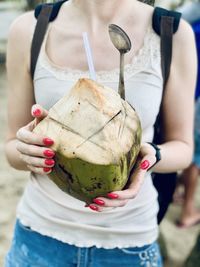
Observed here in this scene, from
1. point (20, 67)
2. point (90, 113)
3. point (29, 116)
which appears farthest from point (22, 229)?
point (90, 113)

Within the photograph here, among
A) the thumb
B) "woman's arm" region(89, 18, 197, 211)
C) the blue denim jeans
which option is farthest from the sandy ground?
the thumb

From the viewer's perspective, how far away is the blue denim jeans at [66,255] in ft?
3.51

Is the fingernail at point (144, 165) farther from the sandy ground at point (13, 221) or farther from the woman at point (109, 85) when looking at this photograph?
the sandy ground at point (13, 221)

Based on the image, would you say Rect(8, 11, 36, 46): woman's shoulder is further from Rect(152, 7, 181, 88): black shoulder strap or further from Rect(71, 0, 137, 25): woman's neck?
Rect(152, 7, 181, 88): black shoulder strap

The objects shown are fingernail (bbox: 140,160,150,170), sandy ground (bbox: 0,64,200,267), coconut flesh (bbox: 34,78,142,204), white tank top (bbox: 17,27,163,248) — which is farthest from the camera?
sandy ground (bbox: 0,64,200,267)

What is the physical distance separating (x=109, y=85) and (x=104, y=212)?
27cm

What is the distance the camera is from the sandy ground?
2.42 metres

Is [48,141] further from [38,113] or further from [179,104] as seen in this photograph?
[179,104]

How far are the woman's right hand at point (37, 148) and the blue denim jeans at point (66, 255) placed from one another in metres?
0.32


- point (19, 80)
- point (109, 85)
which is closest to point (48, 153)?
point (109, 85)

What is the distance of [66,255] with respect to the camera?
107 centimetres

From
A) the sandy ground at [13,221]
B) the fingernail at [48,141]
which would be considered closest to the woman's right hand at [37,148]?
the fingernail at [48,141]

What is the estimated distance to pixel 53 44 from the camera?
3.67ft

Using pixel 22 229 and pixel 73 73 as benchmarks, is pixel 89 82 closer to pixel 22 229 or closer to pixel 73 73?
pixel 73 73
